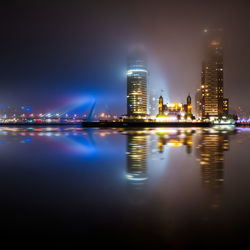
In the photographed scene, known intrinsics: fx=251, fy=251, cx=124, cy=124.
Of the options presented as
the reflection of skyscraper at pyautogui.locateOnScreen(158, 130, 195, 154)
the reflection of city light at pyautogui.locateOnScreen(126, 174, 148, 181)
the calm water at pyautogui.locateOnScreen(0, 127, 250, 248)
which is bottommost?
the reflection of skyscraper at pyautogui.locateOnScreen(158, 130, 195, 154)

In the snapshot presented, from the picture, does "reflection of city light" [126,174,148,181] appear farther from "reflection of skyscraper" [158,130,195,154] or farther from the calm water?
"reflection of skyscraper" [158,130,195,154]

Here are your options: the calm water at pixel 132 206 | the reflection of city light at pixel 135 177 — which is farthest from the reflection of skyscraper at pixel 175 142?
the calm water at pixel 132 206

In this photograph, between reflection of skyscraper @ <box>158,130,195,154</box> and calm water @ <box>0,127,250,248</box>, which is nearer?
calm water @ <box>0,127,250,248</box>

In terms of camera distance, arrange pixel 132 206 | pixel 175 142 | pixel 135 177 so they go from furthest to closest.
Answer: pixel 175 142
pixel 135 177
pixel 132 206

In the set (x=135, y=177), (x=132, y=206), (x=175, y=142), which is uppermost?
(x=132, y=206)

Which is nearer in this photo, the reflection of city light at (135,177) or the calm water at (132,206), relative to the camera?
the calm water at (132,206)

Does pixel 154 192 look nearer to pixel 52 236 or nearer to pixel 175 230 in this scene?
pixel 175 230

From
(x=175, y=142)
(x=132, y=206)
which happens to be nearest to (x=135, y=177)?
(x=132, y=206)

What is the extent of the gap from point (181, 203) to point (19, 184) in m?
5.83

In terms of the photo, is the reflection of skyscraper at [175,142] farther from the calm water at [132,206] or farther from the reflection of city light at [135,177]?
the calm water at [132,206]

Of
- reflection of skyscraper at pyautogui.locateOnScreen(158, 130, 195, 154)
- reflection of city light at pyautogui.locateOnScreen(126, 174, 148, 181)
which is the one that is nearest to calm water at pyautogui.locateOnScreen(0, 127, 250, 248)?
reflection of city light at pyautogui.locateOnScreen(126, 174, 148, 181)

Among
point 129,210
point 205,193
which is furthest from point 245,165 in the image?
point 129,210

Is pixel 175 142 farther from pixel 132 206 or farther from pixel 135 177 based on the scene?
pixel 132 206

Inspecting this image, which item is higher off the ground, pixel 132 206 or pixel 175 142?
pixel 132 206
